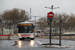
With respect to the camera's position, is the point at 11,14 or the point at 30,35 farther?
the point at 11,14

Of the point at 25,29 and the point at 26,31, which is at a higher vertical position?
the point at 25,29

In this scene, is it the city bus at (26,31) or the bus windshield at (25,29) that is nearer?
the city bus at (26,31)

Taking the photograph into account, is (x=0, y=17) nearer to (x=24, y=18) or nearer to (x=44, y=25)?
(x=24, y=18)

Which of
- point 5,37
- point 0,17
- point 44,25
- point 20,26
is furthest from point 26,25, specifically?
point 44,25

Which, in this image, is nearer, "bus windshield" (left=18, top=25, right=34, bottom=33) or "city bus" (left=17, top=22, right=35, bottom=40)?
"city bus" (left=17, top=22, right=35, bottom=40)

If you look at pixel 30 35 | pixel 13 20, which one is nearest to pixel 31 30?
pixel 30 35

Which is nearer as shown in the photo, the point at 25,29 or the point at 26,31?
the point at 26,31

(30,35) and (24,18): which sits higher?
(24,18)

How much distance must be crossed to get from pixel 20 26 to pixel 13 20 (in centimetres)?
5467

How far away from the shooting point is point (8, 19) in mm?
90312

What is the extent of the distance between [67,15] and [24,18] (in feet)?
71.0

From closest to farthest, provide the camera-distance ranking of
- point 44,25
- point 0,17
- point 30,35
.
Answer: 1. point 30,35
2. point 0,17
3. point 44,25

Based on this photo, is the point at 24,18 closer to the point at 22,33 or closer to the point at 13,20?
the point at 13,20

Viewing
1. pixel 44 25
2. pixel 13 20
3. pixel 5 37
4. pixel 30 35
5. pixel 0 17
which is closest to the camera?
pixel 30 35
